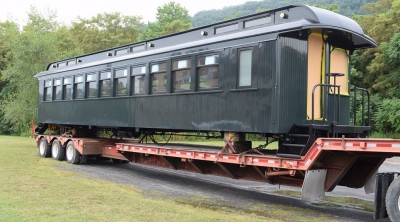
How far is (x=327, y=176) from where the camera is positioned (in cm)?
798

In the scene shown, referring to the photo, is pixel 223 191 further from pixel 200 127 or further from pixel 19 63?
pixel 19 63

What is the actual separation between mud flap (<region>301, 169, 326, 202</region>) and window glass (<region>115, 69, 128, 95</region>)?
7.00 m

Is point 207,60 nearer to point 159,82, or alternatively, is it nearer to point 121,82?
point 159,82

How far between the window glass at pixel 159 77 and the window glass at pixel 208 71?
1451mm

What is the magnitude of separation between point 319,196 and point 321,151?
0.82m

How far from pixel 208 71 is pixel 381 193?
474 centimetres

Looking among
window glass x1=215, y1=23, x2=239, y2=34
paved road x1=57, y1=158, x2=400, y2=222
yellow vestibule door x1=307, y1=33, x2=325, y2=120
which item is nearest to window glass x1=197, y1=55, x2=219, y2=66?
window glass x1=215, y1=23, x2=239, y2=34

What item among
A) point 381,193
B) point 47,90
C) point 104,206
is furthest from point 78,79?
point 381,193

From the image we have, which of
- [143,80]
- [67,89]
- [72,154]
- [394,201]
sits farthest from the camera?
[67,89]

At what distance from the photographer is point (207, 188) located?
1116 cm

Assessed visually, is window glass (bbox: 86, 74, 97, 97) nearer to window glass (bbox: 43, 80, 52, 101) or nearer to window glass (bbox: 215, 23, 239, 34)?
window glass (bbox: 43, 80, 52, 101)

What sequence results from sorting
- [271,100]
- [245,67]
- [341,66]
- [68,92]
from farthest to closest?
[68,92] → [341,66] → [245,67] → [271,100]

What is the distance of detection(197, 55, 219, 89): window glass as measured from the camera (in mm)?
9898

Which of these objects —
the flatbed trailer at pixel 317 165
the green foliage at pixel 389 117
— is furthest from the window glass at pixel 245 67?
the green foliage at pixel 389 117
